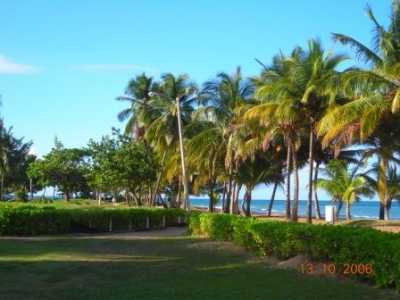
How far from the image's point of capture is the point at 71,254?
18.3 m

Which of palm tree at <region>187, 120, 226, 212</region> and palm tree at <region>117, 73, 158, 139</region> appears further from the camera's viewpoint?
palm tree at <region>117, 73, 158, 139</region>

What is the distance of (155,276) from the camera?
1338 centimetres

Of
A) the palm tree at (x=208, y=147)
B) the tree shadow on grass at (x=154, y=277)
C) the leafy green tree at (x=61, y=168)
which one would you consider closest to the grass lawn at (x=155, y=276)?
the tree shadow on grass at (x=154, y=277)

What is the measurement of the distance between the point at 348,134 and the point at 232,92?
13260 mm

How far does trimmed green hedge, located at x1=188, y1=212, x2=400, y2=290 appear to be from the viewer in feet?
35.0

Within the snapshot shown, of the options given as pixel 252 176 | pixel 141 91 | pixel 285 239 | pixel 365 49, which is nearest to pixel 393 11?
pixel 365 49

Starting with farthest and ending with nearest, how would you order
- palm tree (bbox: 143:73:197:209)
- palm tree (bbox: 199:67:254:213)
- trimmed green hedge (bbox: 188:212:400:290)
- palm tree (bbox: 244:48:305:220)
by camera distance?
palm tree (bbox: 143:73:197:209) → palm tree (bbox: 199:67:254:213) → palm tree (bbox: 244:48:305:220) → trimmed green hedge (bbox: 188:212:400:290)

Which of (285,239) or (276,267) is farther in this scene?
(285,239)

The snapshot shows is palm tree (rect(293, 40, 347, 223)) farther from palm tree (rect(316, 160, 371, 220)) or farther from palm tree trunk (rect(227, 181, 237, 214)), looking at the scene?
palm tree trunk (rect(227, 181, 237, 214))

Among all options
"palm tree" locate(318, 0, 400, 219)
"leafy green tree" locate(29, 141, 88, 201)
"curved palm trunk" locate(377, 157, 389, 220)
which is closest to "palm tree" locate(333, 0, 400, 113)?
"palm tree" locate(318, 0, 400, 219)

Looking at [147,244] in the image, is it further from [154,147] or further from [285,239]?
[154,147]
